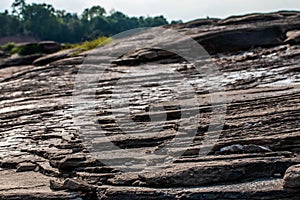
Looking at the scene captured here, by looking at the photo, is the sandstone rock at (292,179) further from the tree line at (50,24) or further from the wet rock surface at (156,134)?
the tree line at (50,24)

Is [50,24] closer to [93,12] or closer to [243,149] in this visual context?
[93,12]

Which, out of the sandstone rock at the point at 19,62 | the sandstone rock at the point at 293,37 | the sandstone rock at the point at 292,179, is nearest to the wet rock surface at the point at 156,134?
the sandstone rock at the point at 292,179

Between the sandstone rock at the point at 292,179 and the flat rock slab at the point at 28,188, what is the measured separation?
2.22 m

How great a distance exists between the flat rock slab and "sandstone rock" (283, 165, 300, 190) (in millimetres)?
2218

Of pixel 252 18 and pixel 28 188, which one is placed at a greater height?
pixel 252 18

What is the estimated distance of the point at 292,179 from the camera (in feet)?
15.5

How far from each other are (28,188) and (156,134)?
1.93 meters

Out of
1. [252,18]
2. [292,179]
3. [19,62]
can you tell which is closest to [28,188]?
[292,179]

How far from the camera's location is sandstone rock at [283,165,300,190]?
4.71 metres

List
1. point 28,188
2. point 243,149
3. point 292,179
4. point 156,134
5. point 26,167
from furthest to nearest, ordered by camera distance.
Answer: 1. point 156,134
2. point 26,167
3. point 243,149
4. point 28,188
5. point 292,179

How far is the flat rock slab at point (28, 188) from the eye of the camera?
17.4ft

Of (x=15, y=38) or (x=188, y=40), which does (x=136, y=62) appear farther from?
(x=15, y=38)

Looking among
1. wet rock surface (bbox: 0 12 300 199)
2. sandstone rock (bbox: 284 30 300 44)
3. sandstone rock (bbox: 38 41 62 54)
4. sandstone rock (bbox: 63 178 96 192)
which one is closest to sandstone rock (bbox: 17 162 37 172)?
wet rock surface (bbox: 0 12 300 199)

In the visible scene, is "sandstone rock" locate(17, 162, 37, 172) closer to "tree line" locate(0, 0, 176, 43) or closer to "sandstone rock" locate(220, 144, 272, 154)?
"sandstone rock" locate(220, 144, 272, 154)
